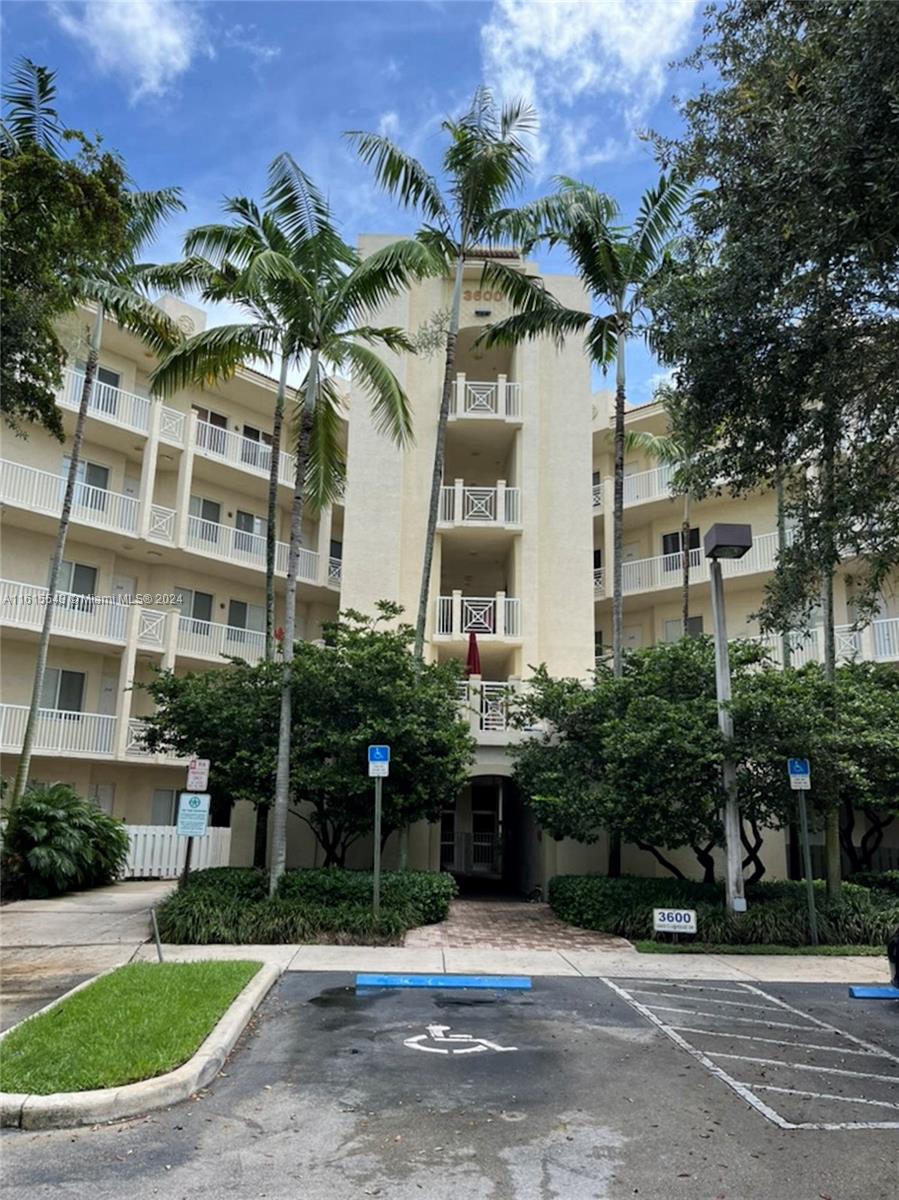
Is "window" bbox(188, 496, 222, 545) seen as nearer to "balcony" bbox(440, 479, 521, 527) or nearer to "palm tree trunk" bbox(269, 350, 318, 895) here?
"balcony" bbox(440, 479, 521, 527)

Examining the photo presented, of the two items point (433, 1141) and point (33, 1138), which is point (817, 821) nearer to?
point (433, 1141)

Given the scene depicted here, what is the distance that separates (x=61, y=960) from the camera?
1072 centimetres

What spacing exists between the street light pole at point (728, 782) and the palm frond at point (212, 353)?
349 inches

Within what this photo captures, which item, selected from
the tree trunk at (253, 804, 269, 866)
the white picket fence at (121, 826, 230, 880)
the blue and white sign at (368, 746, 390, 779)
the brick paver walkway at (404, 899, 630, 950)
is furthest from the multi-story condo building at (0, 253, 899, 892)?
the blue and white sign at (368, 746, 390, 779)

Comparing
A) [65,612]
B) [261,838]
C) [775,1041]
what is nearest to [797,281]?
[775,1041]

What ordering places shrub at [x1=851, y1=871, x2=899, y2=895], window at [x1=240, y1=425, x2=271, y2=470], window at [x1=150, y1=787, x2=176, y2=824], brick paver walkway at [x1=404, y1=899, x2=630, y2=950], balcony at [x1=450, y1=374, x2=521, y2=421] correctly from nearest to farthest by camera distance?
brick paver walkway at [x1=404, y1=899, x2=630, y2=950], shrub at [x1=851, y1=871, x2=899, y2=895], balcony at [x1=450, y1=374, x2=521, y2=421], window at [x1=150, y1=787, x2=176, y2=824], window at [x1=240, y1=425, x2=271, y2=470]

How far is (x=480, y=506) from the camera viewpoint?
22234mm

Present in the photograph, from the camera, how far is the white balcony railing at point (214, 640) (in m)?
25.6

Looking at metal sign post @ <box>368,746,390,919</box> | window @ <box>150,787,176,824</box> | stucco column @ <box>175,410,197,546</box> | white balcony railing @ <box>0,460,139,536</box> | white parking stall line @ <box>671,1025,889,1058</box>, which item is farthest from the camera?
stucco column @ <box>175,410,197,546</box>

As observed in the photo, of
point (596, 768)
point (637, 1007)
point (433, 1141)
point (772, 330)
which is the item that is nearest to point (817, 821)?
point (596, 768)

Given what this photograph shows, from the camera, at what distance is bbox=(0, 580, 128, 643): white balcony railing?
867 inches

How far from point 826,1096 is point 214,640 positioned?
2276cm

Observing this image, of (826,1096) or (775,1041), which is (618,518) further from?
(826,1096)

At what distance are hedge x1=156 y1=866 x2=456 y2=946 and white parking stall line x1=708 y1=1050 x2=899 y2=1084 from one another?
6443 millimetres
